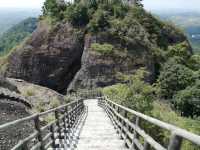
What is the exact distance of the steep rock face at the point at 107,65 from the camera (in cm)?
7725

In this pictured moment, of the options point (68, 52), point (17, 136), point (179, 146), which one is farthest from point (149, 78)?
point (179, 146)

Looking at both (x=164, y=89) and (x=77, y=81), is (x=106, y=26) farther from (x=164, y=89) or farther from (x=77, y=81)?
(x=164, y=89)

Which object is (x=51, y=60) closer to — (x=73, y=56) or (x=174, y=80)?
(x=73, y=56)

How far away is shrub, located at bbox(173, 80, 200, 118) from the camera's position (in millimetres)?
68506

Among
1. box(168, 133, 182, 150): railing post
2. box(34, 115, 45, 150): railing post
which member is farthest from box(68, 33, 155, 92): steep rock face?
box(168, 133, 182, 150): railing post

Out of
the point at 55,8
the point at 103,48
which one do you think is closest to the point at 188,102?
the point at 103,48

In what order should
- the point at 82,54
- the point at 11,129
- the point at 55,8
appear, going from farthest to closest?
1. the point at 55,8
2. the point at 82,54
3. the point at 11,129

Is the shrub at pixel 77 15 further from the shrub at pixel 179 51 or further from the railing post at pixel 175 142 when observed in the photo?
the railing post at pixel 175 142

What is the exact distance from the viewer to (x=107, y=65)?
78688mm

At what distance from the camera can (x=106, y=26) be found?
86.7 m

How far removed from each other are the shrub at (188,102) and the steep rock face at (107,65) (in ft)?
31.0

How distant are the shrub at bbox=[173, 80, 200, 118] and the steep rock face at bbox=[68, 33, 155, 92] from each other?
9439mm

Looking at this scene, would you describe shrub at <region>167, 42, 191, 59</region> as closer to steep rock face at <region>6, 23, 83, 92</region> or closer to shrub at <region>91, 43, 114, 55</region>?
shrub at <region>91, 43, 114, 55</region>

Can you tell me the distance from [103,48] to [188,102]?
1818cm
